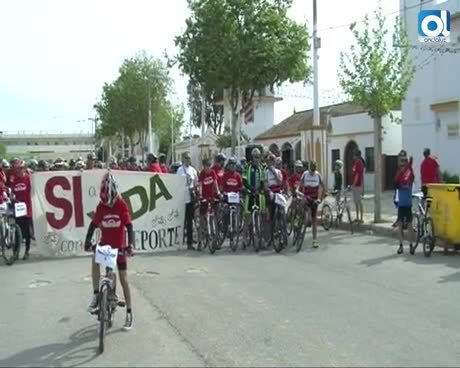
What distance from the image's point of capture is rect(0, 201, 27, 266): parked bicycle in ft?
46.6

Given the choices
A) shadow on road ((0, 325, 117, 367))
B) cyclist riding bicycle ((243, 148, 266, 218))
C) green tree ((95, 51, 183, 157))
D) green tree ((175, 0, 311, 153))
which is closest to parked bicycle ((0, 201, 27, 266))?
cyclist riding bicycle ((243, 148, 266, 218))

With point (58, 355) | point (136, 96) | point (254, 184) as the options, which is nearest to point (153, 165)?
point (254, 184)

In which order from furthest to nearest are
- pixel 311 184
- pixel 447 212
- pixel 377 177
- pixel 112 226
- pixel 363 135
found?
pixel 363 135 → pixel 377 177 → pixel 311 184 → pixel 447 212 → pixel 112 226

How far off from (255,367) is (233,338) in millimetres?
1145

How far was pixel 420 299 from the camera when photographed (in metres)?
9.90

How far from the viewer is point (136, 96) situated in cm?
5562

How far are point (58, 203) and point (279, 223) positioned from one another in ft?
14.9

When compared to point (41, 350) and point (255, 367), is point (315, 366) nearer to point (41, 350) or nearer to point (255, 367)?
point (255, 367)

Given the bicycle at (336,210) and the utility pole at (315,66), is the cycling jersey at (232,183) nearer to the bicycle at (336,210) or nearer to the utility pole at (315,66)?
the bicycle at (336,210)

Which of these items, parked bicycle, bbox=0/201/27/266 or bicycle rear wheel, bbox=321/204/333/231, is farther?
bicycle rear wheel, bbox=321/204/333/231

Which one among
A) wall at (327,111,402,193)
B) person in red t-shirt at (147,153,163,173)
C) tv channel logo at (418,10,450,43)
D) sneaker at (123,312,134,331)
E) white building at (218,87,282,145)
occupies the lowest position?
sneaker at (123,312,134,331)

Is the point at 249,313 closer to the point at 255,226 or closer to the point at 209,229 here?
the point at 209,229

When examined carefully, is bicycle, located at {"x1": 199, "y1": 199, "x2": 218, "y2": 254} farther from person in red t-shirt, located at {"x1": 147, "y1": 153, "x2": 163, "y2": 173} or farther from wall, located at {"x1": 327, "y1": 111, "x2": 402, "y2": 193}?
wall, located at {"x1": 327, "y1": 111, "x2": 402, "y2": 193}

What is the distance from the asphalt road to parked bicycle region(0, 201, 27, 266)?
576mm
